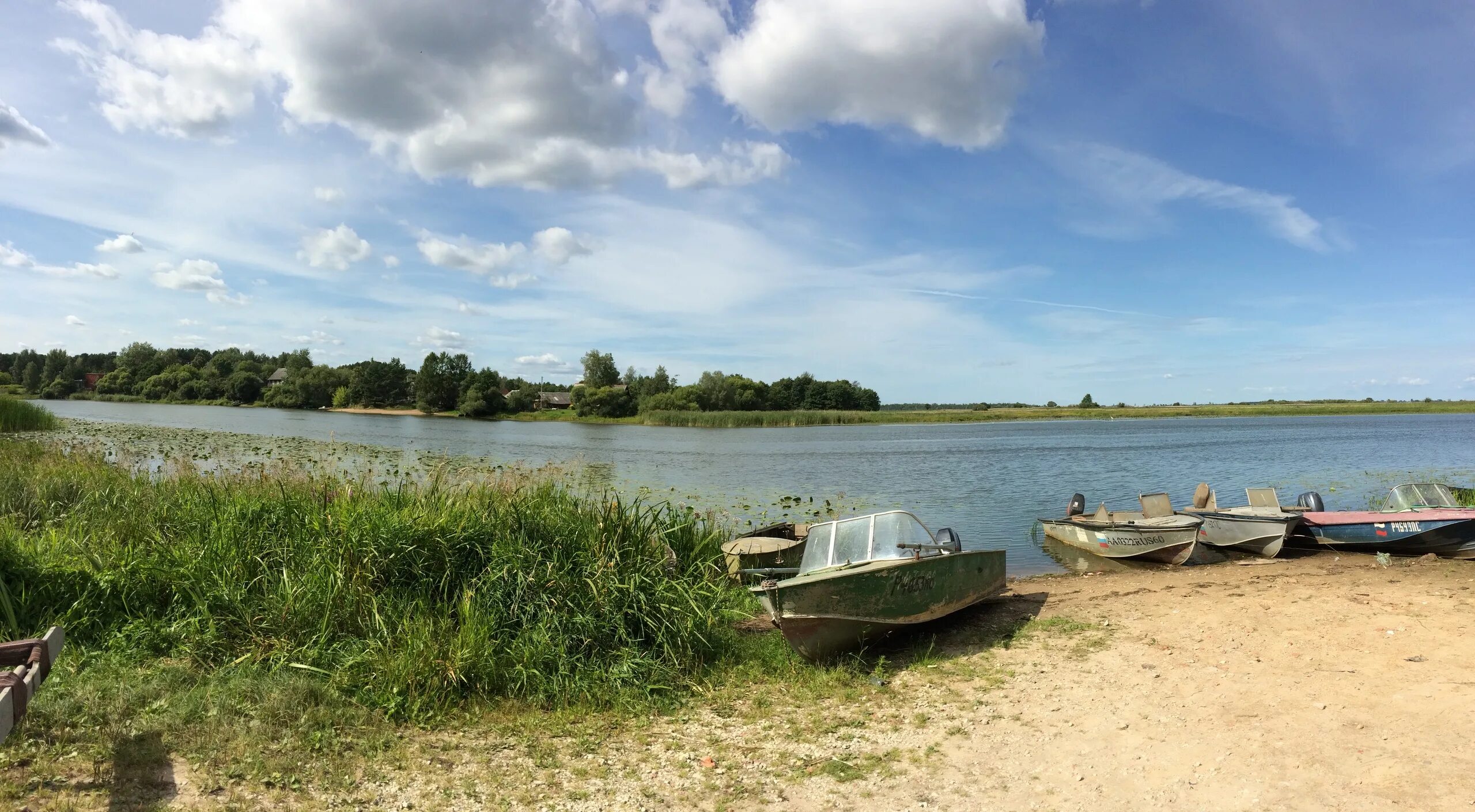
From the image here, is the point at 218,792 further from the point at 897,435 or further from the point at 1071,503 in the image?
the point at 897,435

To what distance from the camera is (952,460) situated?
Result: 43.5 metres

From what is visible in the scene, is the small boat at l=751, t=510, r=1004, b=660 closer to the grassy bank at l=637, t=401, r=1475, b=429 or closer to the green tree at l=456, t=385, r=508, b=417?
the grassy bank at l=637, t=401, r=1475, b=429

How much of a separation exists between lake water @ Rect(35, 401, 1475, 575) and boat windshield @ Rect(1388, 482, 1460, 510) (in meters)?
7.48

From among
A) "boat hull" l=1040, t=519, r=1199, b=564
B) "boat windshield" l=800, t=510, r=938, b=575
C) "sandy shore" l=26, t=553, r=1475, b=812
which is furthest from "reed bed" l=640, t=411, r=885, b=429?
"sandy shore" l=26, t=553, r=1475, b=812

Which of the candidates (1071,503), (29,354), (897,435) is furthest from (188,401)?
(1071,503)

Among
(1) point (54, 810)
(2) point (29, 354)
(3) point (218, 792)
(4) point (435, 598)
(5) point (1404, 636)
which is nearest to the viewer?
(1) point (54, 810)

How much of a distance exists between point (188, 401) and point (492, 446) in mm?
92230

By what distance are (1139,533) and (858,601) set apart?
11.1 m

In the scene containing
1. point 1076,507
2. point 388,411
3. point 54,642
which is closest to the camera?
point 54,642

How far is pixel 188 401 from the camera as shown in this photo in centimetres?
11200

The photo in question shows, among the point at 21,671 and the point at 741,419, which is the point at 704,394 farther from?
the point at 21,671

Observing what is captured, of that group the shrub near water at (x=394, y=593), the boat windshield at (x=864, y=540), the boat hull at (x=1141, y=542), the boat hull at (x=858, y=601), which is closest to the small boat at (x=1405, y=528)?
the boat hull at (x=1141, y=542)

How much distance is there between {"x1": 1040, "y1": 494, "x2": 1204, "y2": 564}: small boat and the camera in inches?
642

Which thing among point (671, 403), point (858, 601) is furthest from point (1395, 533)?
point (671, 403)
